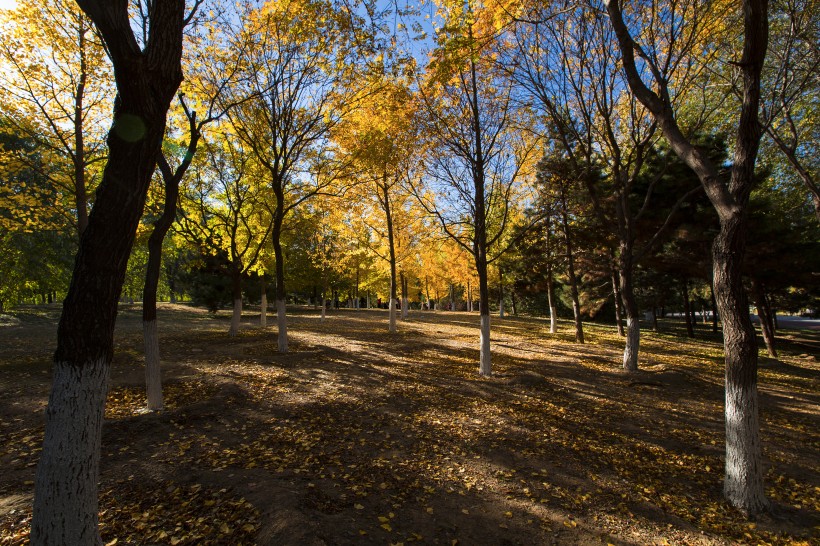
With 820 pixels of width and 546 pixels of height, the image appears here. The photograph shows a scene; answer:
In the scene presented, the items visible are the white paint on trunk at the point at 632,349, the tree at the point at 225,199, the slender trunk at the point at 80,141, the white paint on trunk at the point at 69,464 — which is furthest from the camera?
the tree at the point at 225,199

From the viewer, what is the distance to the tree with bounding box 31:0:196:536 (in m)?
2.68

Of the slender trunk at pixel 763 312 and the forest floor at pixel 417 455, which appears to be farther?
the slender trunk at pixel 763 312

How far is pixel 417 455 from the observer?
543cm

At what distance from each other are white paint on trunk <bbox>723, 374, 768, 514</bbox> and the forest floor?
0.20 meters

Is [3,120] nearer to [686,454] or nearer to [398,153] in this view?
[398,153]

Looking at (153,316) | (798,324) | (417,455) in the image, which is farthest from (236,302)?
(798,324)

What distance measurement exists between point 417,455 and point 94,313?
4.36 metres

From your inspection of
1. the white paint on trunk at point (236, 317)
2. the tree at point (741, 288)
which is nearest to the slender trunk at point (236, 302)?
the white paint on trunk at point (236, 317)

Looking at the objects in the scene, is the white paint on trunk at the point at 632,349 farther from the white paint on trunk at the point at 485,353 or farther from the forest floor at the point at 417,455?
the white paint on trunk at the point at 485,353

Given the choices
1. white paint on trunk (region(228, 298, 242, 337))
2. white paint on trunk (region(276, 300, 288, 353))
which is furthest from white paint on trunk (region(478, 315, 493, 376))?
white paint on trunk (region(228, 298, 242, 337))

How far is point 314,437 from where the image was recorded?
5863 mm

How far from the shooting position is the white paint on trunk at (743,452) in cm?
438

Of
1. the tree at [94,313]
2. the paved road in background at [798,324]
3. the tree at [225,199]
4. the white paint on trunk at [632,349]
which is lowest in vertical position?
the paved road in background at [798,324]

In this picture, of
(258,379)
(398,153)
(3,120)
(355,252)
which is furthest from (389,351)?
(3,120)
